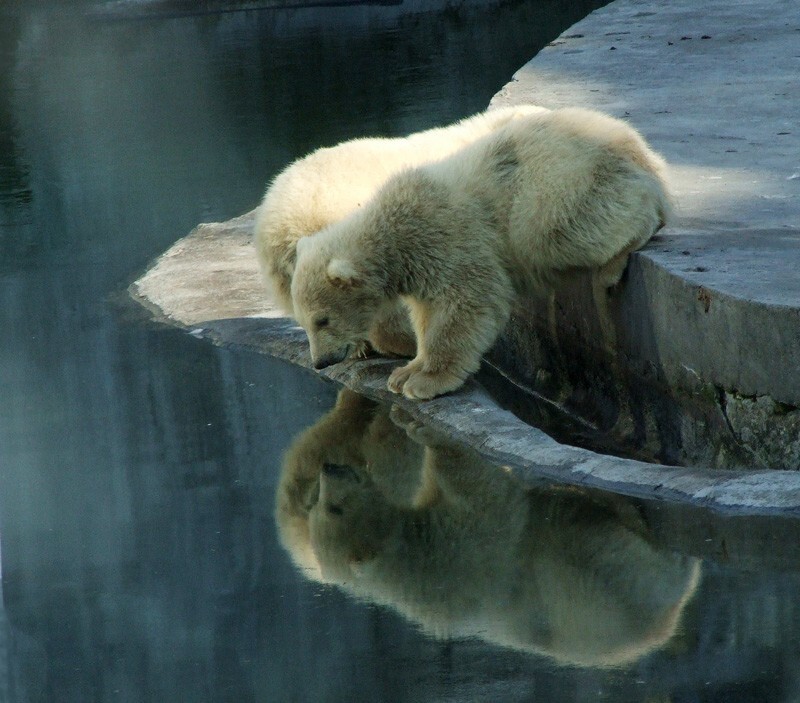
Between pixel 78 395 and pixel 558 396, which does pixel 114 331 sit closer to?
pixel 78 395

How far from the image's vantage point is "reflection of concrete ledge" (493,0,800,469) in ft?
13.5

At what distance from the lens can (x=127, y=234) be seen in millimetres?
8414

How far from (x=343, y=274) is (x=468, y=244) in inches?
19.2

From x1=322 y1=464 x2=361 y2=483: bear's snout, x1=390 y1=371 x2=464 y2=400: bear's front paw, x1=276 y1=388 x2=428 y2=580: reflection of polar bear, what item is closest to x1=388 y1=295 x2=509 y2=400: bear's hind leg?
x1=390 y1=371 x2=464 y2=400: bear's front paw

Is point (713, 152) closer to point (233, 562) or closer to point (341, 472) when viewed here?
point (341, 472)

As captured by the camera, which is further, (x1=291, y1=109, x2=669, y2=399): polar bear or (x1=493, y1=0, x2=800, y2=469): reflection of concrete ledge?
(x1=291, y1=109, x2=669, y2=399): polar bear

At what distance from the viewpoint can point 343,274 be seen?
4.81 metres

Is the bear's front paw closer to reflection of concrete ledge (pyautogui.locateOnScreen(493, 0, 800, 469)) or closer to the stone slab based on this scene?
reflection of concrete ledge (pyautogui.locateOnScreen(493, 0, 800, 469))

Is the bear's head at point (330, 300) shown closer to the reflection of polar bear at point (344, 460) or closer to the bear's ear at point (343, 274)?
the bear's ear at point (343, 274)

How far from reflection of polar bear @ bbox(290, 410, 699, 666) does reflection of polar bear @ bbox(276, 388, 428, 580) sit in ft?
0.13

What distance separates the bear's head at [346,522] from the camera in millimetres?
3723

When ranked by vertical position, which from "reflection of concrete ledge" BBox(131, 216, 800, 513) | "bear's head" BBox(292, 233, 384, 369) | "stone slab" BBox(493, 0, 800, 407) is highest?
"stone slab" BBox(493, 0, 800, 407)

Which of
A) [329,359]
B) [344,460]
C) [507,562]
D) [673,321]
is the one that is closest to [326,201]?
[329,359]

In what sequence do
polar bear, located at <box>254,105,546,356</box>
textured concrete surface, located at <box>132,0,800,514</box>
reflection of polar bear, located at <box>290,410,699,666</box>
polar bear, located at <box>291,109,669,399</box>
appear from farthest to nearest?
polar bear, located at <box>254,105,546,356</box> → polar bear, located at <box>291,109,669,399</box> → textured concrete surface, located at <box>132,0,800,514</box> → reflection of polar bear, located at <box>290,410,699,666</box>
